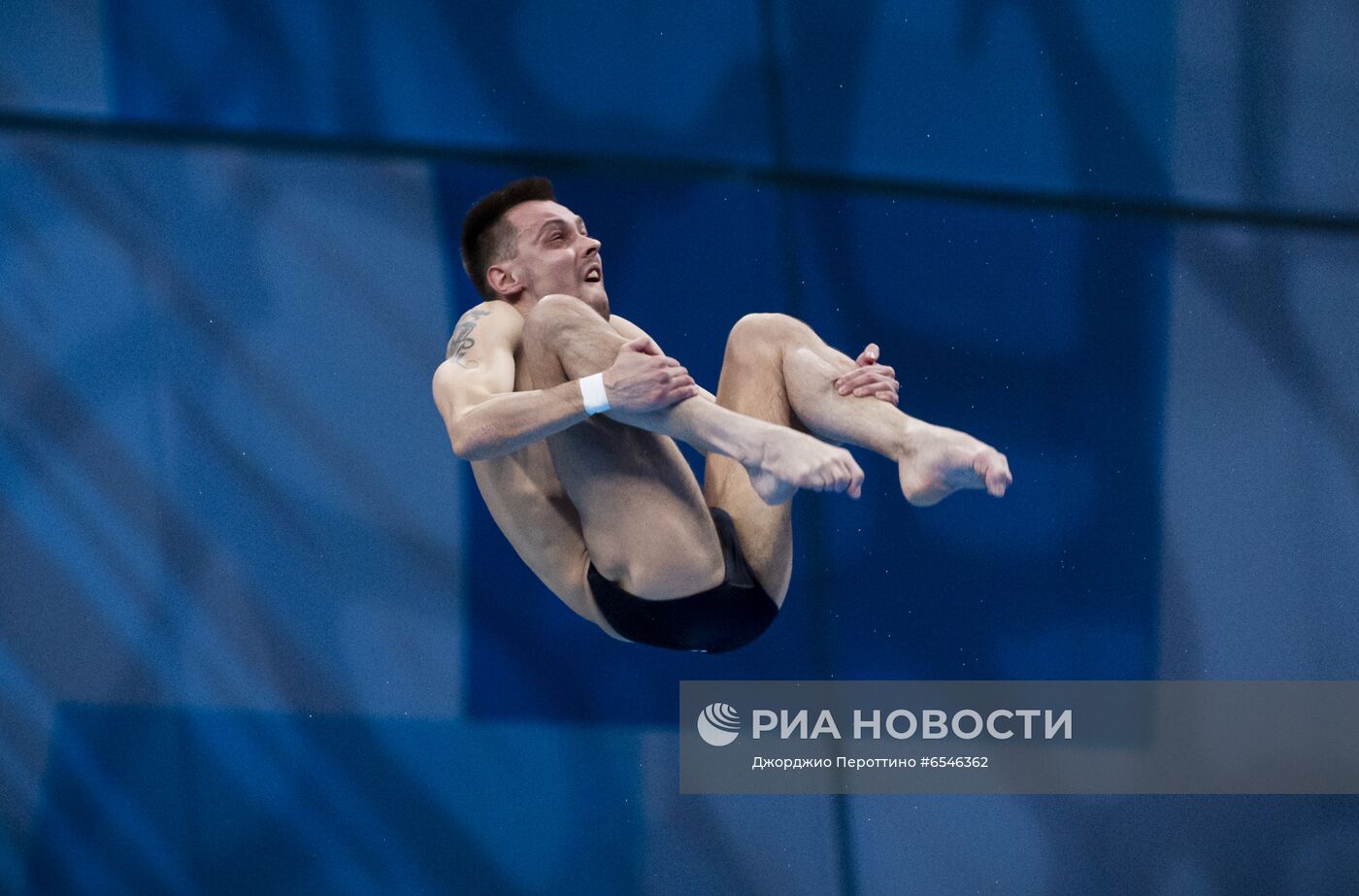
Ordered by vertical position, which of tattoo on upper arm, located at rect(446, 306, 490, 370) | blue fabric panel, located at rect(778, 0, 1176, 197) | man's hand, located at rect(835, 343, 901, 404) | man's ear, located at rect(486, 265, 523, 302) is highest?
blue fabric panel, located at rect(778, 0, 1176, 197)

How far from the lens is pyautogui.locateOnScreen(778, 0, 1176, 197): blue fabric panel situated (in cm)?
501

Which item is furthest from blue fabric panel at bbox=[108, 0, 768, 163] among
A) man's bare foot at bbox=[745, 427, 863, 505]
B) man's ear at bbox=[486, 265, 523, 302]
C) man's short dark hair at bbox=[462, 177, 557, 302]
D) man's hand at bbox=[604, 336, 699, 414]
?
man's bare foot at bbox=[745, 427, 863, 505]

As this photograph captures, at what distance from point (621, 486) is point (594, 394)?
288 mm

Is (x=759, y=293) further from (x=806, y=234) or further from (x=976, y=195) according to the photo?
(x=976, y=195)

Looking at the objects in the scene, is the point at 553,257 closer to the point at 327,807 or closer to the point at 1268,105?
the point at 327,807

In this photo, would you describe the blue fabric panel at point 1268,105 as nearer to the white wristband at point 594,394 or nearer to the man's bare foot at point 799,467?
the man's bare foot at point 799,467

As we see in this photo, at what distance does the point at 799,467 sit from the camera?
9.08ft

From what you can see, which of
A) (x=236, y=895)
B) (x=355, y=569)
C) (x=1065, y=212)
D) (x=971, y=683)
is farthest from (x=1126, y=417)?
(x=236, y=895)

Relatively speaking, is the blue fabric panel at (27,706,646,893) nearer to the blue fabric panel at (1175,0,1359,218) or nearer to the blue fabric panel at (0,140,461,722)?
the blue fabric panel at (0,140,461,722)

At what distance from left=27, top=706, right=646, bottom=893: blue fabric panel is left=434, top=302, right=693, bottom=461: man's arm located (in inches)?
82.5

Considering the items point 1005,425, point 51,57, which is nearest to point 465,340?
point 1005,425

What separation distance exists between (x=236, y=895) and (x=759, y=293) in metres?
2.65

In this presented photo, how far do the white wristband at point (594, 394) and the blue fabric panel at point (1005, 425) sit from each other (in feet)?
7.16

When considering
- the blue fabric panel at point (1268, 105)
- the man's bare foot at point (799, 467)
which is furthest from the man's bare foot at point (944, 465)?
the blue fabric panel at point (1268, 105)
